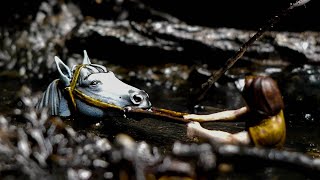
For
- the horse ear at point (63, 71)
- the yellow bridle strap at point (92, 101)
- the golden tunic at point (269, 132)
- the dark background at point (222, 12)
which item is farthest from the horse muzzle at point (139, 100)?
the dark background at point (222, 12)

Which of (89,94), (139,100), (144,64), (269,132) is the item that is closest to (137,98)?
(139,100)

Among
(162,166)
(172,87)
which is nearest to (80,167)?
(162,166)

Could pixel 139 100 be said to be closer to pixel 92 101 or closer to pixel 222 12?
pixel 92 101

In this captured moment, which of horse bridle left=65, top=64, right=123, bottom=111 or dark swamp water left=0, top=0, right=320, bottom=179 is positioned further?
horse bridle left=65, top=64, right=123, bottom=111

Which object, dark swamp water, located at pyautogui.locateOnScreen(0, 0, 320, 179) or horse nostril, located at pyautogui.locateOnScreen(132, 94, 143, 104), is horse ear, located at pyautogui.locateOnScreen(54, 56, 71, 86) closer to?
dark swamp water, located at pyautogui.locateOnScreen(0, 0, 320, 179)

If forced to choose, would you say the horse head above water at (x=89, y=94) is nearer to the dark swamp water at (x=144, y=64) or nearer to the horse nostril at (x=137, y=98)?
the horse nostril at (x=137, y=98)

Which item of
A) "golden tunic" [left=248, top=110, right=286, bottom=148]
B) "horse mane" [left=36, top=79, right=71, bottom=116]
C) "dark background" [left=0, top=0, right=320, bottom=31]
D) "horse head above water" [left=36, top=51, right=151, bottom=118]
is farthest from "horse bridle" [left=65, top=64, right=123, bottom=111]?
"dark background" [left=0, top=0, right=320, bottom=31]
